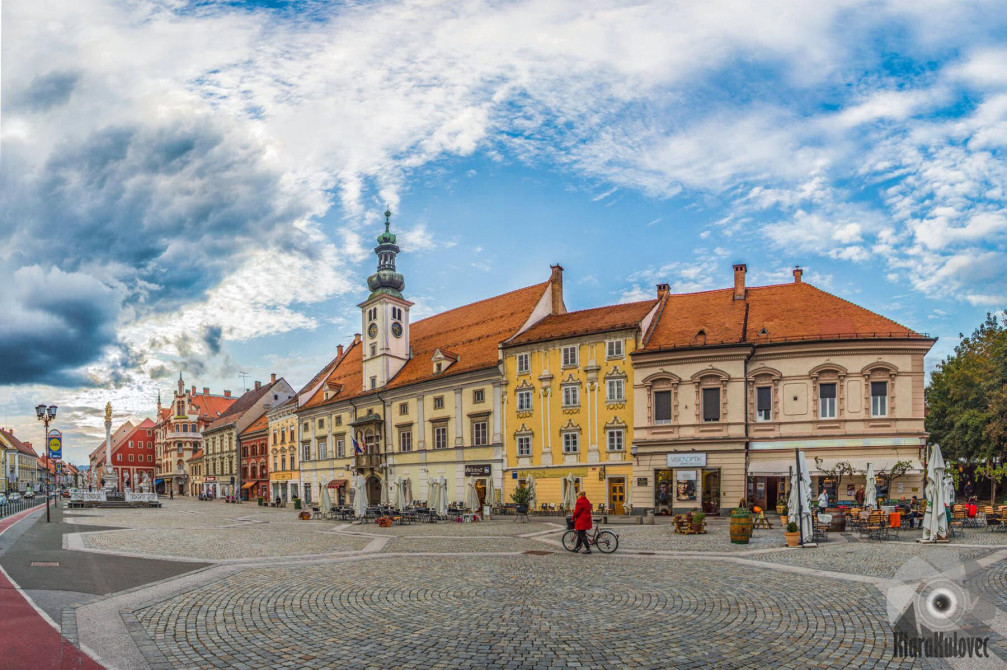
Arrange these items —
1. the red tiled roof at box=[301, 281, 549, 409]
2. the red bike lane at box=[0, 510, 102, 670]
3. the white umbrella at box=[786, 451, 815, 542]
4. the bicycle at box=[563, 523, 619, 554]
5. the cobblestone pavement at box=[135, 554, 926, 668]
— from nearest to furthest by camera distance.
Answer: the red bike lane at box=[0, 510, 102, 670] < the cobblestone pavement at box=[135, 554, 926, 668] < the bicycle at box=[563, 523, 619, 554] < the white umbrella at box=[786, 451, 815, 542] < the red tiled roof at box=[301, 281, 549, 409]

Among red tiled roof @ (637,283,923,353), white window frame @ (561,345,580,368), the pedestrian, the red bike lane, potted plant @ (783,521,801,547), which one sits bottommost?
potted plant @ (783,521,801,547)

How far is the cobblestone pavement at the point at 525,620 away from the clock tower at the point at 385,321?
132 feet

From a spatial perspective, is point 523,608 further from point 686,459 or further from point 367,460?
point 367,460

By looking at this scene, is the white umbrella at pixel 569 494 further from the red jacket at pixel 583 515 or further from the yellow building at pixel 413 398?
the red jacket at pixel 583 515

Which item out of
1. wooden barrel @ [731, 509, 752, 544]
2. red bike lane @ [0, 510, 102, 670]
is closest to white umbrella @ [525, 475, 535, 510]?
wooden barrel @ [731, 509, 752, 544]

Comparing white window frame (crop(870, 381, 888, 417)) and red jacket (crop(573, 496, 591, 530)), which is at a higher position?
white window frame (crop(870, 381, 888, 417))

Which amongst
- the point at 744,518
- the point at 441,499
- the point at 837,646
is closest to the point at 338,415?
the point at 441,499

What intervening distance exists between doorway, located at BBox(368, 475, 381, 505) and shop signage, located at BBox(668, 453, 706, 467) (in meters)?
26.9

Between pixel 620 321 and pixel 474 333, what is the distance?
46.8ft

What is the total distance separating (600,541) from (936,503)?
10.9 m

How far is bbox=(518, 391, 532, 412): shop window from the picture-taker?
144 ft

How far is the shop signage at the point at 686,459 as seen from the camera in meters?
37.1

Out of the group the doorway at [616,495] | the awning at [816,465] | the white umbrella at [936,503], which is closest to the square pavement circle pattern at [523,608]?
the white umbrella at [936,503]

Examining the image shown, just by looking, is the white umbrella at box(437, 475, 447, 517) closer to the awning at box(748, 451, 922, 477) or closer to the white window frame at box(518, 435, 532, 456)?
the white window frame at box(518, 435, 532, 456)
